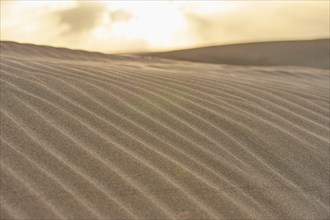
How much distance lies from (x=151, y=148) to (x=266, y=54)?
10.8m

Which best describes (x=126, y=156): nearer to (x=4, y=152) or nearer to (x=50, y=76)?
(x=4, y=152)

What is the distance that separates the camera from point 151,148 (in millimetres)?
4676

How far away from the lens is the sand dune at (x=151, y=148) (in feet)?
12.9

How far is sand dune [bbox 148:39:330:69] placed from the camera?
14.0 meters

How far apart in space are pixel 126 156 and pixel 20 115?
72cm

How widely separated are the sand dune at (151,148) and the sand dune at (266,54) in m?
7.41

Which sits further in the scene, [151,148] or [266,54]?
[266,54]

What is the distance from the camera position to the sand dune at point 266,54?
1398cm

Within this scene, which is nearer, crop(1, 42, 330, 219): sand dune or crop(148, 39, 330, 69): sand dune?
crop(1, 42, 330, 219): sand dune

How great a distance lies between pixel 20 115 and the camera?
4707mm

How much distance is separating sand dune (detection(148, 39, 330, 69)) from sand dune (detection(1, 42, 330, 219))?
7.41 meters

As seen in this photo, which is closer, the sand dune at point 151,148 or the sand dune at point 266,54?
the sand dune at point 151,148

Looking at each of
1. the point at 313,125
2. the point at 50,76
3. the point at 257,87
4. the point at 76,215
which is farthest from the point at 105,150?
the point at 257,87

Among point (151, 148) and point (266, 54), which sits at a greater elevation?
point (151, 148)
